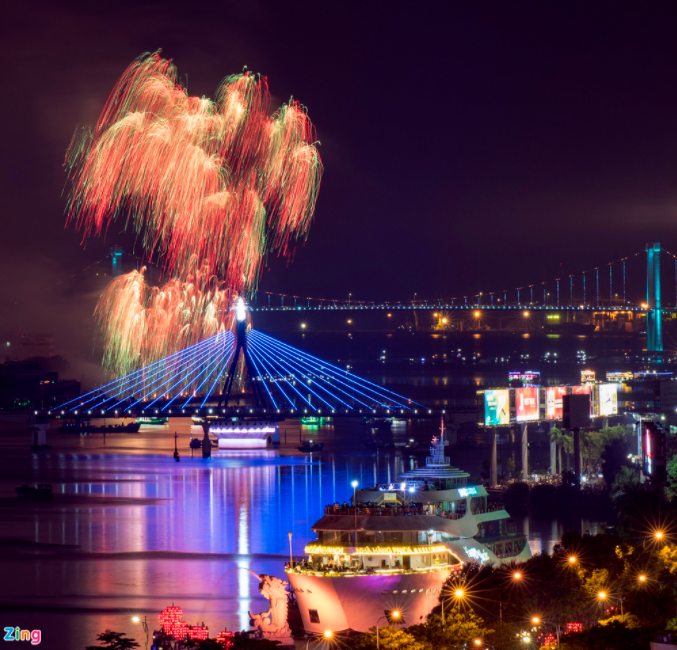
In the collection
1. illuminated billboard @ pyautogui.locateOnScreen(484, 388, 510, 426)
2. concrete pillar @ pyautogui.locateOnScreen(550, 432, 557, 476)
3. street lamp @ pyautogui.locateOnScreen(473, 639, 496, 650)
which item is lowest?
street lamp @ pyautogui.locateOnScreen(473, 639, 496, 650)

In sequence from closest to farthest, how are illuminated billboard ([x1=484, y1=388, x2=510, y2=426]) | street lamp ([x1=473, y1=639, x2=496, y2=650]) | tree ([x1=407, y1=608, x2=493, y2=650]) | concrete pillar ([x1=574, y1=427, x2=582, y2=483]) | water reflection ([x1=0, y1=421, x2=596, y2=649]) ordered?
1. tree ([x1=407, y1=608, x2=493, y2=650])
2. street lamp ([x1=473, y1=639, x2=496, y2=650])
3. water reflection ([x1=0, y1=421, x2=596, y2=649])
4. concrete pillar ([x1=574, y1=427, x2=582, y2=483])
5. illuminated billboard ([x1=484, y1=388, x2=510, y2=426])

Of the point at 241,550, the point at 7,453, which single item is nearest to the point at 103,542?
the point at 241,550

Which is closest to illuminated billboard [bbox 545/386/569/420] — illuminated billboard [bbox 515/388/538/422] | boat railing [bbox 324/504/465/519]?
illuminated billboard [bbox 515/388/538/422]

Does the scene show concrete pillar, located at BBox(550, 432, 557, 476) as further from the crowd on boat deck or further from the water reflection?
the crowd on boat deck

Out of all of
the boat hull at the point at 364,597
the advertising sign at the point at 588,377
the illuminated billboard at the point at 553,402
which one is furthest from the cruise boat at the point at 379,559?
→ the advertising sign at the point at 588,377

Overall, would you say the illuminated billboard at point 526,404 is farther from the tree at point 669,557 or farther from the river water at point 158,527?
the tree at point 669,557

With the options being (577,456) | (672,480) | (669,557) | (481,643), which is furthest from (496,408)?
(481,643)

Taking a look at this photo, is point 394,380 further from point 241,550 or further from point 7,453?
point 241,550
